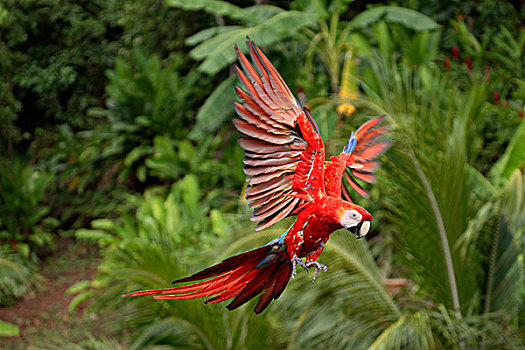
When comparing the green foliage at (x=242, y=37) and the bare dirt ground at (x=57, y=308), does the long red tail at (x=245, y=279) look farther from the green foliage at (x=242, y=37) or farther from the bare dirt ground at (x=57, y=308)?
the bare dirt ground at (x=57, y=308)

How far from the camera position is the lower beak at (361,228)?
77 centimetres

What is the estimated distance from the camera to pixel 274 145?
0.92m

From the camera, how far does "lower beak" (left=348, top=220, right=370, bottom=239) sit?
771mm

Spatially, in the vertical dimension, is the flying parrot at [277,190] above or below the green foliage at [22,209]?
above

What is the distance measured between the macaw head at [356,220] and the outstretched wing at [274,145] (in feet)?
0.33

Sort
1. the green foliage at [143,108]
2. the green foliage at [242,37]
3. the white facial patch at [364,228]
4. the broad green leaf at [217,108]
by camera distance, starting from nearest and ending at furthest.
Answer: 1. the white facial patch at [364,228]
2. the green foliage at [242,37]
3. the broad green leaf at [217,108]
4. the green foliage at [143,108]

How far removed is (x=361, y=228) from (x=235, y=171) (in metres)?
6.94

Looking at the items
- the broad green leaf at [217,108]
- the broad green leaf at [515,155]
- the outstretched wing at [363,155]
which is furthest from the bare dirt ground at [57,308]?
the outstretched wing at [363,155]

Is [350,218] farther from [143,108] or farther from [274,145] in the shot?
[143,108]

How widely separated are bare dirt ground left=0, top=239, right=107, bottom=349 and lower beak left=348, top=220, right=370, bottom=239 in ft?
21.1

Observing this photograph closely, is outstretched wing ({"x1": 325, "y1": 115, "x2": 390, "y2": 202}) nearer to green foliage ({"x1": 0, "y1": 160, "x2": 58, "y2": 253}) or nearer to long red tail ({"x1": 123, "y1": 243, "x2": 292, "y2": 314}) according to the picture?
long red tail ({"x1": 123, "y1": 243, "x2": 292, "y2": 314})

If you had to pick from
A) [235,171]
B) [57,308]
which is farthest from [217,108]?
[57,308]

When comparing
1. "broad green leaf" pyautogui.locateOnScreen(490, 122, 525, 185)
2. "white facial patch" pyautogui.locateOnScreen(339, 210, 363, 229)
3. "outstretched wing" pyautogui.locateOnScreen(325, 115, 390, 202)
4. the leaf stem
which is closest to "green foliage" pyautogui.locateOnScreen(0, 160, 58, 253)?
"broad green leaf" pyautogui.locateOnScreen(490, 122, 525, 185)

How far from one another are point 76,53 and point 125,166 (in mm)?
3493
